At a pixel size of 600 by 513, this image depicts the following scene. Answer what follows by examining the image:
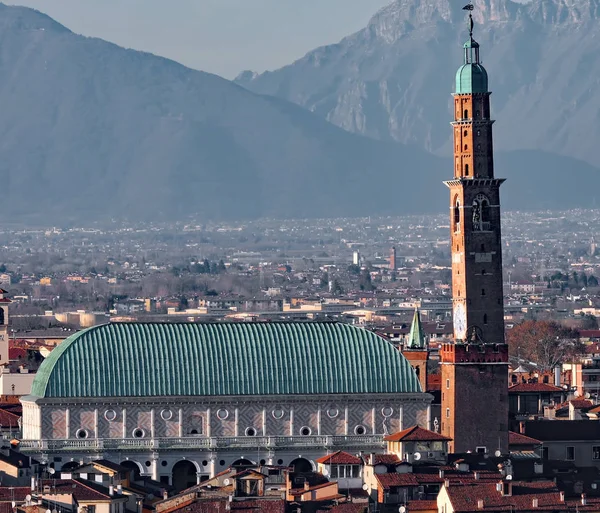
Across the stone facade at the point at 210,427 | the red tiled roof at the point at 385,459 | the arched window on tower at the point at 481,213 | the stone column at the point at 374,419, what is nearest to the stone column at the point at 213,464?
the stone facade at the point at 210,427

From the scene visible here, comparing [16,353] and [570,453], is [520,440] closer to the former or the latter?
[570,453]

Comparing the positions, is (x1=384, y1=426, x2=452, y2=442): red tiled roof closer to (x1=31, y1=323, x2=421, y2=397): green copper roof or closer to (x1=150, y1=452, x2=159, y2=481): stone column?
(x1=31, y1=323, x2=421, y2=397): green copper roof

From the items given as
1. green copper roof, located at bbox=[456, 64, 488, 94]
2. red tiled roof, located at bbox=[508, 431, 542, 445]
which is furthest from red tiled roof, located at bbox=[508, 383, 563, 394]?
green copper roof, located at bbox=[456, 64, 488, 94]

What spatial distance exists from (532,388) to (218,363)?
16.0 meters

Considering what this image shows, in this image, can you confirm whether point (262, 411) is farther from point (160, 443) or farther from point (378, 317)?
point (378, 317)

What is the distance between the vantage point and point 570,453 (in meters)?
69.6

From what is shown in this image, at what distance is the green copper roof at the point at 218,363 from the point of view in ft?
226

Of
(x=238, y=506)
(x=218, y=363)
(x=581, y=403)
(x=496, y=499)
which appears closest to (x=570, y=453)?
(x=218, y=363)

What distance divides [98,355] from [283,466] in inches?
228

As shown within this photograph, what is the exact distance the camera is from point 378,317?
16338 centimetres

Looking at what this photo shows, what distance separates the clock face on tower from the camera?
2808 inches

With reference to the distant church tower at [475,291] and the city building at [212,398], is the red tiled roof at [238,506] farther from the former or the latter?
the distant church tower at [475,291]

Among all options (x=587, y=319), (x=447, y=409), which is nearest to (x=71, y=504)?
(x=447, y=409)

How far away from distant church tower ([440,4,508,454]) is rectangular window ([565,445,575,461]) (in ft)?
5.42
